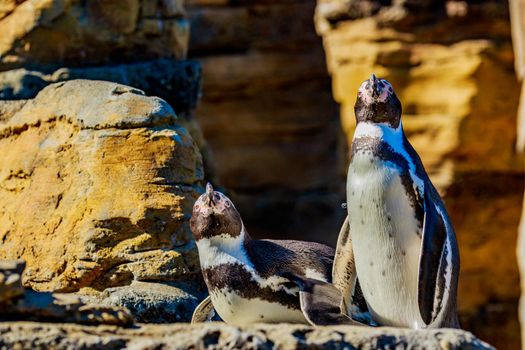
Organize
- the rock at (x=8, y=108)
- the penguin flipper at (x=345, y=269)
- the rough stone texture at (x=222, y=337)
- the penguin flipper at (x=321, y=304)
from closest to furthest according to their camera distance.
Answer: the rough stone texture at (x=222, y=337)
the penguin flipper at (x=321, y=304)
the penguin flipper at (x=345, y=269)
the rock at (x=8, y=108)

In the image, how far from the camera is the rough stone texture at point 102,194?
6.10 meters

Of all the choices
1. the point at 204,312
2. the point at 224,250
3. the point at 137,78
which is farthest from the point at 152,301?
the point at 137,78

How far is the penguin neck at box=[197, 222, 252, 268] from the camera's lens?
5.18 meters

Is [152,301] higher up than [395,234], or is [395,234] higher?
[395,234]

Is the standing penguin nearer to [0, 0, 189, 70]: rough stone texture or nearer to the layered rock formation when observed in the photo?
the layered rock formation

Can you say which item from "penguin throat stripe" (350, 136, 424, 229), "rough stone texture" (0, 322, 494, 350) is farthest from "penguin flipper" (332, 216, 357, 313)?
"rough stone texture" (0, 322, 494, 350)

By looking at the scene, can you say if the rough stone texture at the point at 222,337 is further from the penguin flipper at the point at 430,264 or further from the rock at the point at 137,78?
the rock at the point at 137,78

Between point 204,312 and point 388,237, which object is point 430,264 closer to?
point 388,237

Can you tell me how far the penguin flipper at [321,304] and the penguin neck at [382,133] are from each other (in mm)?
552

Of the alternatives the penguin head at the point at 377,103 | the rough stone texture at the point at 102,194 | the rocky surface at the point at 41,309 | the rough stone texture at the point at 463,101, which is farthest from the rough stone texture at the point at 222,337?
the rough stone texture at the point at 463,101

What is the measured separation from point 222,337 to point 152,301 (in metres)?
1.28

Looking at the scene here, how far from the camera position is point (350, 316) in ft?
17.4

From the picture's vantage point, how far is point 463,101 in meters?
11.9

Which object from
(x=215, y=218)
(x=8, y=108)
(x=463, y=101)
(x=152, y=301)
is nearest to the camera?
(x=215, y=218)
